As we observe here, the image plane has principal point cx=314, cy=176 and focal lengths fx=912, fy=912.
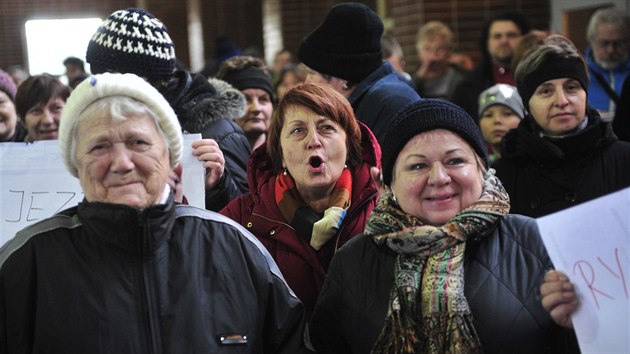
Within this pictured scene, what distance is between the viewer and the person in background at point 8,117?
5562mm

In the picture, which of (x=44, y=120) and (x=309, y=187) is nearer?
(x=309, y=187)

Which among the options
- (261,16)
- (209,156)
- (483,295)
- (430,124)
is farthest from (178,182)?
(261,16)

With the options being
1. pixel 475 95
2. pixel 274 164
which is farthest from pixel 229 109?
pixel 475 95

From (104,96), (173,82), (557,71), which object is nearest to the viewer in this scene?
(104,96)

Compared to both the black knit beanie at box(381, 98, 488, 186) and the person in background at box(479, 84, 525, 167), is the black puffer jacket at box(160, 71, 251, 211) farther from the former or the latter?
the person in background at box(479, 84, 525, 167)

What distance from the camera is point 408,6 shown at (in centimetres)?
951

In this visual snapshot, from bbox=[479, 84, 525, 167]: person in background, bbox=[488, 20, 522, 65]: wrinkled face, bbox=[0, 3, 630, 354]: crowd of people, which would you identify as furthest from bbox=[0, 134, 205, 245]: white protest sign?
bbox=[488, 20, 522, 65]: wrinkled face

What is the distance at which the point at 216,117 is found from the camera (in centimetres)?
431

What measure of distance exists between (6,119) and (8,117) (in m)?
0.02

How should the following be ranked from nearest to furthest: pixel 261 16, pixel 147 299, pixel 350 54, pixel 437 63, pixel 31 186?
pixel 147 299
pixel 31 186
pixel 350 54
pixel 437 63
pixel 261 16

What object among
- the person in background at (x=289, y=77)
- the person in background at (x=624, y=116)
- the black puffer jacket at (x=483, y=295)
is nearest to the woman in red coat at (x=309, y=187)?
the black puffer jacket at (x=483, y=295)

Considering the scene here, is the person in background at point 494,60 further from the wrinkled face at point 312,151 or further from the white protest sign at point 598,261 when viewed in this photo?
the white protest sign at point 598,261

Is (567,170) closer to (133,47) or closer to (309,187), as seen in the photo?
(309,187)

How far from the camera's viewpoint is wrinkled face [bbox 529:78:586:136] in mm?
4449
